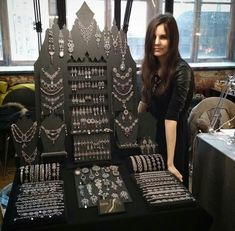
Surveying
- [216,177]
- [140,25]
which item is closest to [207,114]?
[216,177]

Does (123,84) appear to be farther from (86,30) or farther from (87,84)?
(86,30)

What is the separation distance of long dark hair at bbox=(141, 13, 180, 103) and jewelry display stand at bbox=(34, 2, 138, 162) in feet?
0.29

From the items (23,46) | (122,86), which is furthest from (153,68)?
(23,46)

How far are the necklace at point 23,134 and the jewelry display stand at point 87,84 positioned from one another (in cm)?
7

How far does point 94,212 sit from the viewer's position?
1.19 meters

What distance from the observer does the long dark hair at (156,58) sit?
151 centimetres

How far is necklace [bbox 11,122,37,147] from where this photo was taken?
1.52 meters

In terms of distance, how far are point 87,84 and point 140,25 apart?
127 inches

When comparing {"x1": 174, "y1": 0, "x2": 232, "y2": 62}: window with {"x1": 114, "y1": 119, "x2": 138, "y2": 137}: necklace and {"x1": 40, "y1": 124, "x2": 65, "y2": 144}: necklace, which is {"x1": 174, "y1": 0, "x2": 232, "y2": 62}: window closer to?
{"x1": 114, "y1": 119, "x2": 138, "y2": 137}: necklace

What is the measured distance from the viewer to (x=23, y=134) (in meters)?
1.53

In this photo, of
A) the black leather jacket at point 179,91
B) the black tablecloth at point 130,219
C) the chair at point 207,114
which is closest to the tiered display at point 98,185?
the black tablecloth at point 130,219

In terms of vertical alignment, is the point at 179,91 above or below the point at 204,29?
below

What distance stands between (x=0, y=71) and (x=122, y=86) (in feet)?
8.95

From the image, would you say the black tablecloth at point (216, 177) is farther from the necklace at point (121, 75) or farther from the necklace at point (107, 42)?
the necklace at point (107, 42)
